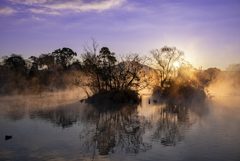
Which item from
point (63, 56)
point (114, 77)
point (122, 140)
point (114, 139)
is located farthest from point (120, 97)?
point (63, 56)

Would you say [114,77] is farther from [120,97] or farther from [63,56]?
[63,56]

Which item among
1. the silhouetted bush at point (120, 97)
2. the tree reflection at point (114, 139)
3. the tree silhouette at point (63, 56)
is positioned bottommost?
the tree reflection at point (114, 139)

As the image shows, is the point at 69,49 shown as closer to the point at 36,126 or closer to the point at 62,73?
the point at 62,73

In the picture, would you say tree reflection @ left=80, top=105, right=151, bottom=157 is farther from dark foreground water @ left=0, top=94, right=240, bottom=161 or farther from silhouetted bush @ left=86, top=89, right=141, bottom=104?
silhouetted bush @ left=86, top=89, right=141, bottom=104

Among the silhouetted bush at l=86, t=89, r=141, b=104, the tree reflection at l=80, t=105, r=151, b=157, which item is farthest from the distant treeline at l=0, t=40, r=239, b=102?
the tree reflection at l=80, t=105, r=151, b=157

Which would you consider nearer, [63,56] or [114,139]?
[114,139]

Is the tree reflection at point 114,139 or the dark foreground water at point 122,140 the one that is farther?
the tree reflection at point 114,139

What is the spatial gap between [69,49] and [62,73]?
67.7ft

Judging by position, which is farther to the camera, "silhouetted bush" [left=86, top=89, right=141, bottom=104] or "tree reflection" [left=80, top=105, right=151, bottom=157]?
"silhouetted bush" [left=86, top=89, right=141, bottom=104]

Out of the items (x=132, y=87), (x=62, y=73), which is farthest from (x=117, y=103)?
(x=62, y=73)

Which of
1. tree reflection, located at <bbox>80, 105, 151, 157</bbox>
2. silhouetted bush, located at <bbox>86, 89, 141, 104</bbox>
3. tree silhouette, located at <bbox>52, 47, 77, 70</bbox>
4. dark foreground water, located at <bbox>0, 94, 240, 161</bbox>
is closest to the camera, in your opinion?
dark foreground water, located at <bbox>0, 94, 240, 161</bbox>

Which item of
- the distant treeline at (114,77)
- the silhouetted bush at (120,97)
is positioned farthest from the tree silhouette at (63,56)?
the silhouetted bush at (120,97)

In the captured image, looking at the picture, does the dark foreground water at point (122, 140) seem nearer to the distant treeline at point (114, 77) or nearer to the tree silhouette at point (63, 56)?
the distant treeline at point (114, 77)

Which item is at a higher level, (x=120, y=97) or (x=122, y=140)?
(x=120, y=97)
